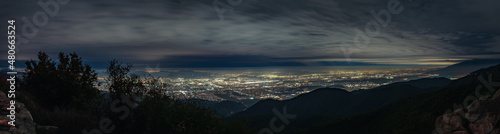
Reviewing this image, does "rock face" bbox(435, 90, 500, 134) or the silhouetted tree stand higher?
Result: the silhouetted tree

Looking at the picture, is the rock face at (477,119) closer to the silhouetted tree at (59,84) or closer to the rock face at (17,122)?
the rock face at (17,122)

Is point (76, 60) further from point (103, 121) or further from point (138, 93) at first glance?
point (103, 121)

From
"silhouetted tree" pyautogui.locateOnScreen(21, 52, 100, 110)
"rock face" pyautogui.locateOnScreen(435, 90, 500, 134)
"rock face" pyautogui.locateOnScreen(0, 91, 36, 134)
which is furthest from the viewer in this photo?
"silhouetted tree" pyautogui.locateOnScreen(21, 52, 100, 110)

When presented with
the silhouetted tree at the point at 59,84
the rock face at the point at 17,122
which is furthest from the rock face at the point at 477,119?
the silhouetted tree at the point at 59,84

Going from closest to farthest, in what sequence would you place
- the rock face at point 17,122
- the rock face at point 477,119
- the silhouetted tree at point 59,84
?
1. the rock face at point 17,122
2. the rock face at point 477,119
3. the silhouetted tree at point 59,84

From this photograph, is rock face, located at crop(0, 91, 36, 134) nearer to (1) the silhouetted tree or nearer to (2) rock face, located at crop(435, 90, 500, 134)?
(1) the silhouetted tree

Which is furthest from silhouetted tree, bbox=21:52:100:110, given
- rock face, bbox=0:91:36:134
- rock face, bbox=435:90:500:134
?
rock face, bbox=435:90:500:134
